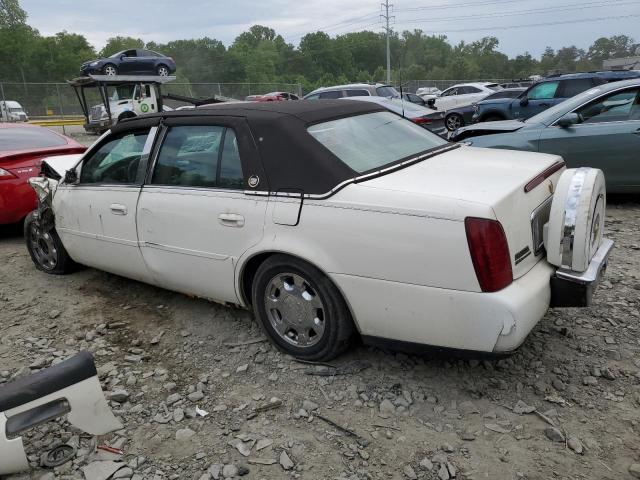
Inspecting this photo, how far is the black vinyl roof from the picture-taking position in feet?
9.36

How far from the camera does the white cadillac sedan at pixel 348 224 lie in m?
2.45

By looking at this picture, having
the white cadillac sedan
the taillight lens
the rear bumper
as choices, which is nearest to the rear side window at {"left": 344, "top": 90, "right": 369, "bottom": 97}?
the white cadillac sedan

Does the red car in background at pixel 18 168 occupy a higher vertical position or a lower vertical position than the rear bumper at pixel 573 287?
higher

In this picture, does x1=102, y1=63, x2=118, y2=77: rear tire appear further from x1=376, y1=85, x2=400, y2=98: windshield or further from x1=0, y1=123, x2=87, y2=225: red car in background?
x1=0, y1=123, x2=87, y2=225: red car in background

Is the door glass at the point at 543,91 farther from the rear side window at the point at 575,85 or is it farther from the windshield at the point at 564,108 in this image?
the windshield at the point at 564,108

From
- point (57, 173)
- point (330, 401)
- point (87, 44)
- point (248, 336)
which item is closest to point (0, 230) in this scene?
point (57, 173)

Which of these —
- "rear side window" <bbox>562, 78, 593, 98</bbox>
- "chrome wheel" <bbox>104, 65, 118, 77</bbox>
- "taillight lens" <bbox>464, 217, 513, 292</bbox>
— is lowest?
"taillight lens" <bbox>464, 217, 513, 292</bbox>

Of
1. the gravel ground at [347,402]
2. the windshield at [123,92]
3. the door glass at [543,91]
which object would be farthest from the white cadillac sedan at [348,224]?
the windshield at [123,92]

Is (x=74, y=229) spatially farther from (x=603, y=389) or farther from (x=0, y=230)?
(x=603, y=389)

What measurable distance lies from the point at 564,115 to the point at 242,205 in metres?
4.73

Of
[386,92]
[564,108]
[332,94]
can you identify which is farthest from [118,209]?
[332,94]

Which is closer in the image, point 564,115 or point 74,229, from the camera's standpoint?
point 74,229

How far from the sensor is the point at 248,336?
3564mm

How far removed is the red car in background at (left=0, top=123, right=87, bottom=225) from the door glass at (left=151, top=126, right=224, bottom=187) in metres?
3.08
